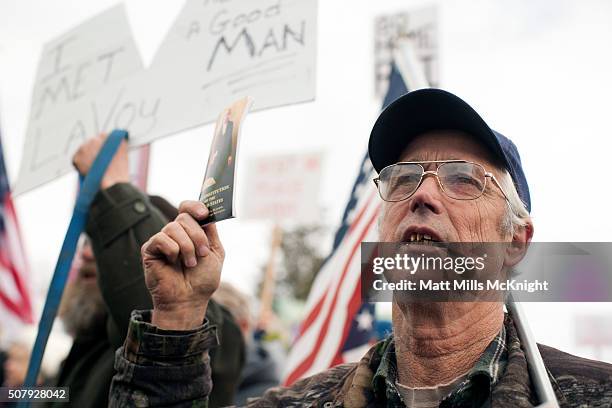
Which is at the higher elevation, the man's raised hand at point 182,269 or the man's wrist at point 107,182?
the man's wrist at point 107,182

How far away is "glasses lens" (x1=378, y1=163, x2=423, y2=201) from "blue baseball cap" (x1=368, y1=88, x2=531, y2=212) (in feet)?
0.37

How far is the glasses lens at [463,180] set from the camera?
5.11ft

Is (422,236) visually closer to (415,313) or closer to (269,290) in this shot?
(415,313)

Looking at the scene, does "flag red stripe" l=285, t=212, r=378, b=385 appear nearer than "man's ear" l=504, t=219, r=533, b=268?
No

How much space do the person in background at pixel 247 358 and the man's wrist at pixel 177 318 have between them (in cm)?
175

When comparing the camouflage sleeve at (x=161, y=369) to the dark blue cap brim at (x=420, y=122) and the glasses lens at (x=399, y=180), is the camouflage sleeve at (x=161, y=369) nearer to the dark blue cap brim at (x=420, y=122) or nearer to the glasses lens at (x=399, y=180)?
the glasses lens at (x=399, y=180)

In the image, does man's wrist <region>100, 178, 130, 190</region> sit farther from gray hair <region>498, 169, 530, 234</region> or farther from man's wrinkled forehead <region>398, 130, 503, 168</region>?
gray hair <region>498, 169, 530, 234</region>

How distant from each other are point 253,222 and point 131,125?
506 cm

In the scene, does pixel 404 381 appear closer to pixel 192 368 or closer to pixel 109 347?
pixel 192 368

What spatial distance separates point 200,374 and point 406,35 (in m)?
2.91

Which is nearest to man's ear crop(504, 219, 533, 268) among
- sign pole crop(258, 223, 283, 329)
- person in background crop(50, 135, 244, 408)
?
person in background crop(50, 135, 244, 408)

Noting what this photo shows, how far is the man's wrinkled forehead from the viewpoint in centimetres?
161

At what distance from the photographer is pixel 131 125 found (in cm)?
242

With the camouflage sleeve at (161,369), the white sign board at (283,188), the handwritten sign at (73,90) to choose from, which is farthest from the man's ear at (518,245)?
the white sign board at (283,188)
